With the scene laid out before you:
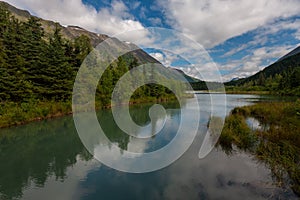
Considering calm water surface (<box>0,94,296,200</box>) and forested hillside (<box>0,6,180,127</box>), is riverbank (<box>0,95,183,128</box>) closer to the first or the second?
forested hillside (<box>0,6,180,127</box>)

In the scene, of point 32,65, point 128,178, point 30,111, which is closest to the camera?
point 128,178

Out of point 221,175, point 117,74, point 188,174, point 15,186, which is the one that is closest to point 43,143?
point 15,186

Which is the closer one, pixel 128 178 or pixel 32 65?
pixel 128 178

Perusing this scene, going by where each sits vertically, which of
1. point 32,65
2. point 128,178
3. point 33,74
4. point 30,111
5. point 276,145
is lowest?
point 128,178

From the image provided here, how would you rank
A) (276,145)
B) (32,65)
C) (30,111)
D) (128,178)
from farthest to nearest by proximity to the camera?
(32,65) → (30,111) → (276,145) → (128,178)

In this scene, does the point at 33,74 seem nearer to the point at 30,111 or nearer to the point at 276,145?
A: the point at 30,111

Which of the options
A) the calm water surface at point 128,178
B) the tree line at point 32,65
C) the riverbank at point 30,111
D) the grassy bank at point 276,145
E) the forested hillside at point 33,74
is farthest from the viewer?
the tree line at point 32,65

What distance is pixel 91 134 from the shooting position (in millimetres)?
15938

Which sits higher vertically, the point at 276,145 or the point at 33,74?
the point at 33,74

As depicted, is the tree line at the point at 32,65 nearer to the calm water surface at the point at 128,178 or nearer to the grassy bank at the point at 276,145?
the calm water surface at the point at 128,178

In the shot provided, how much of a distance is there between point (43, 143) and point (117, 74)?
25.5 m

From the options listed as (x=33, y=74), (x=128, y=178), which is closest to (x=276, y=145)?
(x=128, y=178)

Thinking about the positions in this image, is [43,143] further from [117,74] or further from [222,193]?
[117,74]

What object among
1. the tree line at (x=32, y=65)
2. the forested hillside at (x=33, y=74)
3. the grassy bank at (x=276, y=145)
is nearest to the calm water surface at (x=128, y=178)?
the grassy bank at (x=276, y=145)
